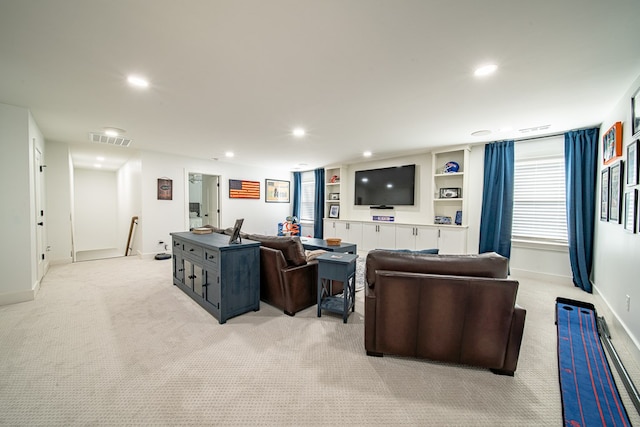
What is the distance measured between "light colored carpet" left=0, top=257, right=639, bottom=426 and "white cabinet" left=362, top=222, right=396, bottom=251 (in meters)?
2.97

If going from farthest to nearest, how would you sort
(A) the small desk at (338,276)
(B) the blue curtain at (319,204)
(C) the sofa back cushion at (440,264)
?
1. (B) the blue curtain at (319,204)
2. (A) the small desk at (338,276)
3. (C) the sofa back cushion at (440,264)

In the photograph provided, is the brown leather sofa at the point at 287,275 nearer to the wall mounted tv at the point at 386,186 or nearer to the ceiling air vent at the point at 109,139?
the wall mounted tv at the point at 386,186

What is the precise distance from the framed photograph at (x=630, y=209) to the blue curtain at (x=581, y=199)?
151cm

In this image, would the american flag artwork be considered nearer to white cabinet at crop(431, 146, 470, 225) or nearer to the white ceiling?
the white ceiling

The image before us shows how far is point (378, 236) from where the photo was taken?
5.83m

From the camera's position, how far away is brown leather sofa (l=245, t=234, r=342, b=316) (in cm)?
274

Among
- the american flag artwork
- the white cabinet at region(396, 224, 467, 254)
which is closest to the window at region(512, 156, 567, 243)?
the white cabinet at region(396, 224, 467, 254)

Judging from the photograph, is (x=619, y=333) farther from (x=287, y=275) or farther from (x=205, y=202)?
(x=205, y=202)

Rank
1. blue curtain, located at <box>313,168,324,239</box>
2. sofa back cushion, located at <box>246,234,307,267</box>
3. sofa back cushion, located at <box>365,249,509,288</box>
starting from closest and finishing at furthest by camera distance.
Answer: sofa back cushion, located at <box>365,249,509,288</box> → sofa back cushion, located at <box>246,234,307,267</box> → blue curtain, located at <box>313,168,324,239</box>

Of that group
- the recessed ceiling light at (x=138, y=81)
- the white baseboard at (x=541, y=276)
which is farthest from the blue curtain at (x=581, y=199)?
the recessed ceiling light at (x=138, y=81)

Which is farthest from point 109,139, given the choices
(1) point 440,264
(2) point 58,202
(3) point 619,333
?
(3) point 619,333

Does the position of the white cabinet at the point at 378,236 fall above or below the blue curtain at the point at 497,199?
below

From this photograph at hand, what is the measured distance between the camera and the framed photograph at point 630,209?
2.19 meters

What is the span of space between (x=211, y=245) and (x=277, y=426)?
177 centimetres
